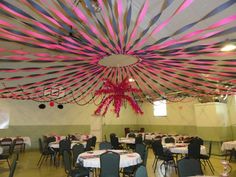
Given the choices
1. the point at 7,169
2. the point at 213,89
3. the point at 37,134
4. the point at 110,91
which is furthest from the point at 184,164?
the point at 37,134

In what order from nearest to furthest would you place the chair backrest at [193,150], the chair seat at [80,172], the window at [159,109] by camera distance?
1. the chair seat at [80,172]
2. the chair backrest at [193,150]
3. the window at [159,109]

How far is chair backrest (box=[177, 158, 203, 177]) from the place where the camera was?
359 cm

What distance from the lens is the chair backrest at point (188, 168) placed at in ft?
11.8

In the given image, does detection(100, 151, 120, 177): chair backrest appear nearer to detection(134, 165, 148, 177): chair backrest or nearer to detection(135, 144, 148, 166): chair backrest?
detection(135, 144, 148, 166): chair backrest

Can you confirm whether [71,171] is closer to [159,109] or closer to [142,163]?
[142,163]

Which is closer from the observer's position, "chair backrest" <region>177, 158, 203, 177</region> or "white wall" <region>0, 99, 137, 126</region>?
"chair backrest" <region>177, 158, 203, 177</region>

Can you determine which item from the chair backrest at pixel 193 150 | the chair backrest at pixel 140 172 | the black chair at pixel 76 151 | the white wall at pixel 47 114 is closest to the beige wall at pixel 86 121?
the white wall at pixel 47 114

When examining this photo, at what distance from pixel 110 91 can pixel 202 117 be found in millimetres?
7503

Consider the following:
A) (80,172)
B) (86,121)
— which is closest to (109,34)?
(80,172)

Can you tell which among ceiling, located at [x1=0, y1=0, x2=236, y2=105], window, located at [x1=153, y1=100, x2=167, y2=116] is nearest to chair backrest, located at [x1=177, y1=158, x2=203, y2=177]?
ceiling, located at [x1=0, y1=0, x2=236, y2=105]

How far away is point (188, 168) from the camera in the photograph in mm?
3652

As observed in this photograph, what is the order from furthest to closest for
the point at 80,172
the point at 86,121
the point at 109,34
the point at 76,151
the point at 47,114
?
the point at 86,121 < the point at 47,114 < the point at 76,151 < the point at 80,172 < the point at 109,34

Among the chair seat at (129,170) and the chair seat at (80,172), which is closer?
the chair seat at (80,172)

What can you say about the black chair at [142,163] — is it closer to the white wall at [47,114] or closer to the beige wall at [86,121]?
the beige wall at [86,121]
